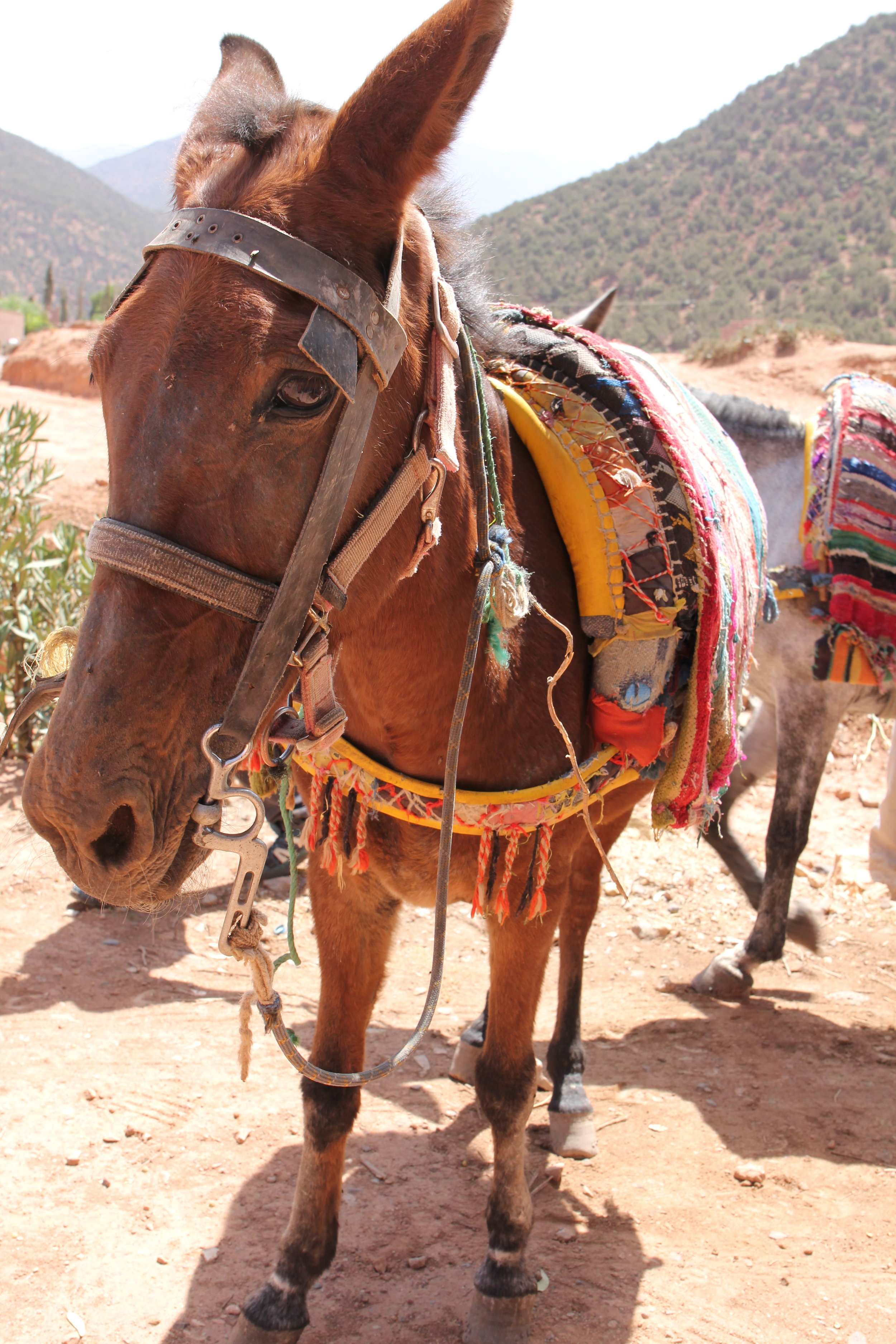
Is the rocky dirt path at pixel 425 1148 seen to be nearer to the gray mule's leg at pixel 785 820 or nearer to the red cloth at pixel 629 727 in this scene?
the gray mule's leg at pixel 785 820

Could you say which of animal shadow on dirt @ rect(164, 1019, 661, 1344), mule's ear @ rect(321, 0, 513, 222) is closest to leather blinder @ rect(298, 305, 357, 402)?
mule's ear @ rect(321, 0, 513, 222)

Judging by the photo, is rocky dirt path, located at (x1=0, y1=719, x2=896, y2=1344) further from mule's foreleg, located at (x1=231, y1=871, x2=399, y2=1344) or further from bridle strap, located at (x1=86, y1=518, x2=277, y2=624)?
bridle strap, located at (x1=86, y1=518, x2=277, y2=624)

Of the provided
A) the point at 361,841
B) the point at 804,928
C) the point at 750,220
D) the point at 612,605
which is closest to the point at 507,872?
the point at 361,841

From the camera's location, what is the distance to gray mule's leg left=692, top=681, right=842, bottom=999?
4.12 m

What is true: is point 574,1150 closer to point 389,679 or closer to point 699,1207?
point 699,1207

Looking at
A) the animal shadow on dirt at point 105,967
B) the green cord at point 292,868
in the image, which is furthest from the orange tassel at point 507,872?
the animal shadow on dirt at point 105,967

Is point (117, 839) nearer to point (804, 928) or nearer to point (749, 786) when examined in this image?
point (804, 928)

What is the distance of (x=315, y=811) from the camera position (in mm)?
2125

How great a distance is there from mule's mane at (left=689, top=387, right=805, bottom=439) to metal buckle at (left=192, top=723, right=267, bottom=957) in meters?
3.47

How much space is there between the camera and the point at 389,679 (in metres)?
1.84

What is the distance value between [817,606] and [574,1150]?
2.30 m

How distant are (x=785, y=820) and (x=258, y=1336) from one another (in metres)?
2.93

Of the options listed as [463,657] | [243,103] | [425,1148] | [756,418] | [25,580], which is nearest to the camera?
[243,103]

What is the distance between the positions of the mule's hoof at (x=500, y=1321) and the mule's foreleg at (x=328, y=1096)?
1.27ft
